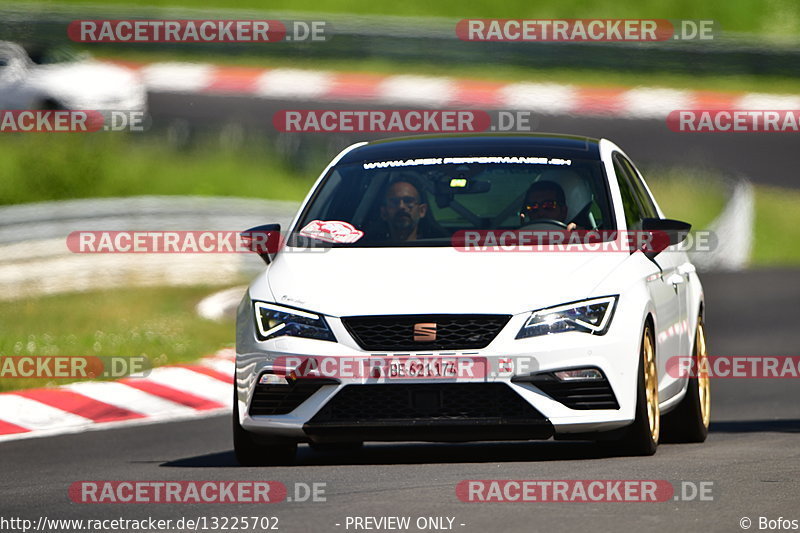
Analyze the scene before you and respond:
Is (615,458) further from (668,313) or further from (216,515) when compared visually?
(216,515)

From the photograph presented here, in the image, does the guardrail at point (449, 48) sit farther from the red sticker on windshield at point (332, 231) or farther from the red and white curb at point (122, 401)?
the red sticker on windshield at point (332, 231)

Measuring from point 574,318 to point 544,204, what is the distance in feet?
3.60

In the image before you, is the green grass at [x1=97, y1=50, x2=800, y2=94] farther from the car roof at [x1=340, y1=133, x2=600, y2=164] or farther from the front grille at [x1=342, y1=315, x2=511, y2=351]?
the front grille at [x1=342, y1=315, x2=511, y2=351]

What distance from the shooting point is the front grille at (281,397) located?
8258mm

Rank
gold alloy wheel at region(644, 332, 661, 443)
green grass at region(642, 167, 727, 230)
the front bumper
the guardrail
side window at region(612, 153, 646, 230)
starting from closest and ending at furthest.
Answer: the front bumper
gold alloy wheel at region(644, 332, 661, 443)
side window at region(612, 153, 646, 230)
green grass at region(642, 167, 727, 230)
the guardrail

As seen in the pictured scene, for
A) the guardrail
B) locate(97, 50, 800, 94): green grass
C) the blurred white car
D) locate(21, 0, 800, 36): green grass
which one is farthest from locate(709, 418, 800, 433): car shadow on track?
locate(21, 0, 800, 36): green grass

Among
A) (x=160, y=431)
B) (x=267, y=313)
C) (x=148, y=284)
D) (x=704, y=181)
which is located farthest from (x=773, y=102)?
(x=267, y=313)

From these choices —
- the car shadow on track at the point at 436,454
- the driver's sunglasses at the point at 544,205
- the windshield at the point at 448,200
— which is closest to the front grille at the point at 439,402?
the car shadow on track at the point at 436,454

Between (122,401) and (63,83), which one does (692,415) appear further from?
(63,83)

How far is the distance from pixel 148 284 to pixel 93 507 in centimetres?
1103

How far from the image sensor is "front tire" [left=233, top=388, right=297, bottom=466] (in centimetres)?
858

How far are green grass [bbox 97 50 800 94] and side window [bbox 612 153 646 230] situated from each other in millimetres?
19116

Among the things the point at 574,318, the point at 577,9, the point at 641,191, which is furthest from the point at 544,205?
the point at 577,9

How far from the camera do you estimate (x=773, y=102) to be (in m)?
27.8
